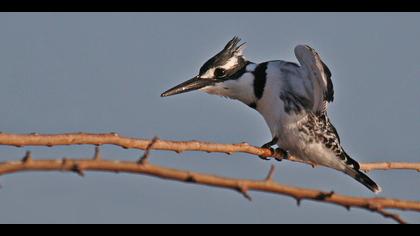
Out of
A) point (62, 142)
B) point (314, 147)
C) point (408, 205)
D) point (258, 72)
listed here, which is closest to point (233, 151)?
point (62, 142)

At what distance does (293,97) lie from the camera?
479 cm

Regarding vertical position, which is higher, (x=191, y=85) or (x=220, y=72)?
(x=220, y=72)

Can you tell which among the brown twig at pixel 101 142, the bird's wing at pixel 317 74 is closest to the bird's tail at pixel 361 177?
the bird's wing at pixel 317 74

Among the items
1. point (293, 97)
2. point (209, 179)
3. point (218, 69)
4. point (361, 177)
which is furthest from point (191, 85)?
point (209, 179)

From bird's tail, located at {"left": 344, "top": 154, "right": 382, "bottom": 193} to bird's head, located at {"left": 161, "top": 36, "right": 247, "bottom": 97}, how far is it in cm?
114

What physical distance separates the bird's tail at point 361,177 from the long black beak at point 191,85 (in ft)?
Answer: 3.86

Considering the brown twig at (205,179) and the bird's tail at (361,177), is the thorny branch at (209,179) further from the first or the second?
the bird's tail at (361,177)

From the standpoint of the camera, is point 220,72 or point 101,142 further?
point 220,72

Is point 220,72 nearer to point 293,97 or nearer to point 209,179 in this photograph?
point 293,97

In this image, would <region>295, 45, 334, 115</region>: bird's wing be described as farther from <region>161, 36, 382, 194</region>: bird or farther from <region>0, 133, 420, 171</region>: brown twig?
<region>0, 133, 420, 171</region>: brown twig

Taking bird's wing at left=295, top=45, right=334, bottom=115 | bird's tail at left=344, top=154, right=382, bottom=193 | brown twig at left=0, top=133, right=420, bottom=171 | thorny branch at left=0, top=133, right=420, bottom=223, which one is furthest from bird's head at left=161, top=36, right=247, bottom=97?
thorny branch at left=0, top=133, right=420, bottom=223

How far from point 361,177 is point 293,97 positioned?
722 mm

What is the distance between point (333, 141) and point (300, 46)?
0.77 m

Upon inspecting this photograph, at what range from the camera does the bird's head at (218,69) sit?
16.5 feet
